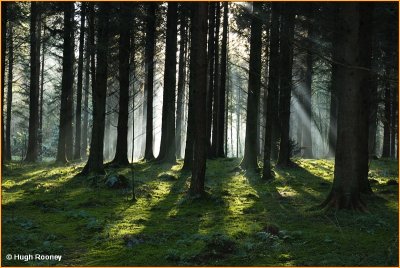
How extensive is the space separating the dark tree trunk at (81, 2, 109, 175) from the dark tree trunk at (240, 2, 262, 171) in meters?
6.13

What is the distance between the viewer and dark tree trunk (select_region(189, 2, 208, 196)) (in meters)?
12.4

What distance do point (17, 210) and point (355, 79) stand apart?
938cm

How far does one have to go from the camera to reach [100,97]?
672 inches

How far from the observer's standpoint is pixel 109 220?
10.1 meters

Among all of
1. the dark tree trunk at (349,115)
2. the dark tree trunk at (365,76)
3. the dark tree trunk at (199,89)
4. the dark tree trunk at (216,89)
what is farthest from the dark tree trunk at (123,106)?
the dark tree trunk at (349,115)

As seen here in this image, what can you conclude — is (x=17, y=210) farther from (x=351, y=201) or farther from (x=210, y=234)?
(x=351, y=201)

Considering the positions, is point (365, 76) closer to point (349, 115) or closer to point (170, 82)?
point (349, 115)

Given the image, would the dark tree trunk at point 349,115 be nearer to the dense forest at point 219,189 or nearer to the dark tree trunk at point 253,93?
the dense forest at point 219,189

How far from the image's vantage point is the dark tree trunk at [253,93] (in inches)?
704

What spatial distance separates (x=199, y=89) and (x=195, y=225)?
14.9 ft

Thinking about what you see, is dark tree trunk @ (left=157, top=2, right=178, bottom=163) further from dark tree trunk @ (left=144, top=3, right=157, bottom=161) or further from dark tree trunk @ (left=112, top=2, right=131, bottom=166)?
dark tree trunk @ (left=112, top=2, right=131, bottom=166)

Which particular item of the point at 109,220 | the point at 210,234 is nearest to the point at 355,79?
the point at 210,234

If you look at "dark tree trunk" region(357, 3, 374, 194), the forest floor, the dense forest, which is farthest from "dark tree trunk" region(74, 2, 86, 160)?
"dark tree trunk" region(357, 3, 374, 194)

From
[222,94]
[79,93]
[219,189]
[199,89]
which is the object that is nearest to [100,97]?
[199,89]
